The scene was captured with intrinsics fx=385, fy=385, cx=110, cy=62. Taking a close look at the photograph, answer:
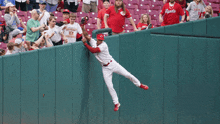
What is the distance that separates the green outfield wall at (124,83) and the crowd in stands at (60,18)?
733 millimetres

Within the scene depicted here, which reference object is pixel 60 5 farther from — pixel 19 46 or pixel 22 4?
pixel 19 46

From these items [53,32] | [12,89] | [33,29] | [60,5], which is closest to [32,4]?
[60,5]

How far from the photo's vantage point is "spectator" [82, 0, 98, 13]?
11970mm

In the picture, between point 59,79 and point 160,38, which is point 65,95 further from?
point 160,38

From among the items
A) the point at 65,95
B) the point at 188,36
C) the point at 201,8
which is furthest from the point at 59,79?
the point at 201,8

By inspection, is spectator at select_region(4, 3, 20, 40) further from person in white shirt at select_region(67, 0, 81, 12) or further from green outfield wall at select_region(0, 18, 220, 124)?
green outfield wall at select_region(0, 18, 220, 124)

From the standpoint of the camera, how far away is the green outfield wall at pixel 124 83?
6.43 m

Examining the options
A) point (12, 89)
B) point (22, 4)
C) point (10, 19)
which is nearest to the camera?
point (12, 89)

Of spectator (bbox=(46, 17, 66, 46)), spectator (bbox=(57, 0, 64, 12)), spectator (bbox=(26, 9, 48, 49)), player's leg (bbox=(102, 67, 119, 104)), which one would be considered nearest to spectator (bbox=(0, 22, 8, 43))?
spectator (bbox=(26, 9, 48, 49))

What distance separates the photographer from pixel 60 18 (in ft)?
36.8

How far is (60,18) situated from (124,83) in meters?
4.12

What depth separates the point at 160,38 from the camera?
8305 mm

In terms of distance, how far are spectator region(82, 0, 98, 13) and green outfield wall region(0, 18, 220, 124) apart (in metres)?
4.19

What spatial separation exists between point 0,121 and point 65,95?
4.20 feet
